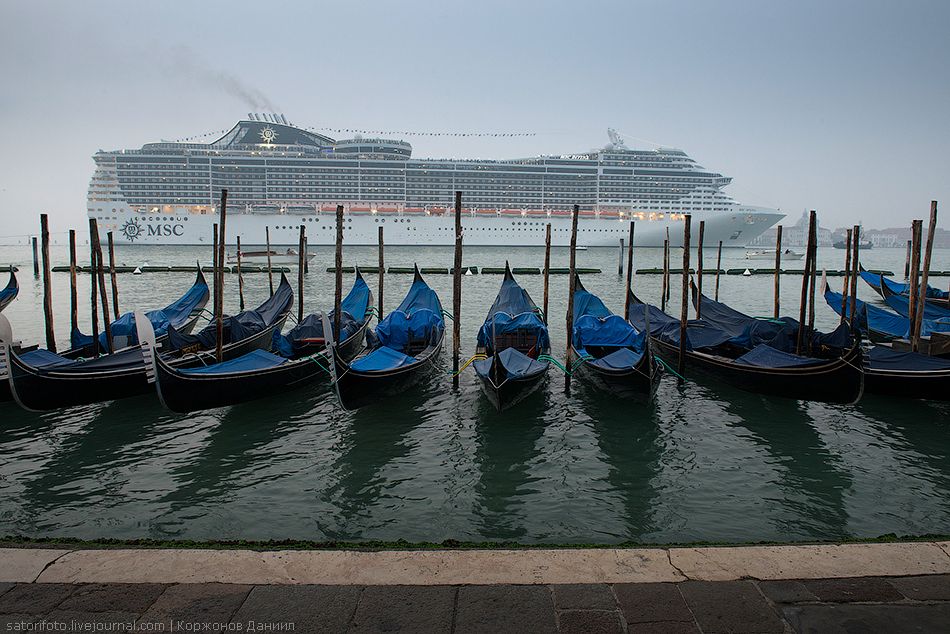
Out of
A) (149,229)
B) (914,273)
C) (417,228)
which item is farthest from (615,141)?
(914,273)

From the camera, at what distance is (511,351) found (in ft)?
25.3

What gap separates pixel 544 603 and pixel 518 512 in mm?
2244

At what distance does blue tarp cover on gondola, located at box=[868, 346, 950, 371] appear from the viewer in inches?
290

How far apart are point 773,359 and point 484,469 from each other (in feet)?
14.2


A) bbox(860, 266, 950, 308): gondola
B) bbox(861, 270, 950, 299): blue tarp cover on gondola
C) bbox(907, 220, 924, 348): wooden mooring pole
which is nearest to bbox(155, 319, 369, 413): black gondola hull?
bbox(907, 220, 924, 348): wooden mooring pole

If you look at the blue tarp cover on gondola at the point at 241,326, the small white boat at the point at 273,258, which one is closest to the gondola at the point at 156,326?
the blue tarp cover on gondola at the point at 241,326

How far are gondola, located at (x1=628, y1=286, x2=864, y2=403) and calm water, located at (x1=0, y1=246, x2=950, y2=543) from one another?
0.30m

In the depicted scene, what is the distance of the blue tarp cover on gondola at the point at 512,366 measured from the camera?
22.8ft

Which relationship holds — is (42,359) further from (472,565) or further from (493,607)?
(493,607)

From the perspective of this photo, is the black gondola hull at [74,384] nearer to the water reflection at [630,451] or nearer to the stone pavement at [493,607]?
the stone pavement at [493,607]

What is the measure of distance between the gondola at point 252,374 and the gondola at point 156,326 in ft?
4.78

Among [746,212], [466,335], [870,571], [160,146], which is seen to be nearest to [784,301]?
[466,335]

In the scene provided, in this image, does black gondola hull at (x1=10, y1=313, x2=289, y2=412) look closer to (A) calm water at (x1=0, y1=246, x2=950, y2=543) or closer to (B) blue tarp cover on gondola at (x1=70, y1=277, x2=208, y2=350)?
(A) calm water at (x1=0, y1=246, x2=950, y2=543)

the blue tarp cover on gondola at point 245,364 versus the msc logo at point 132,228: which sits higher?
the msc logo at point 132,228
